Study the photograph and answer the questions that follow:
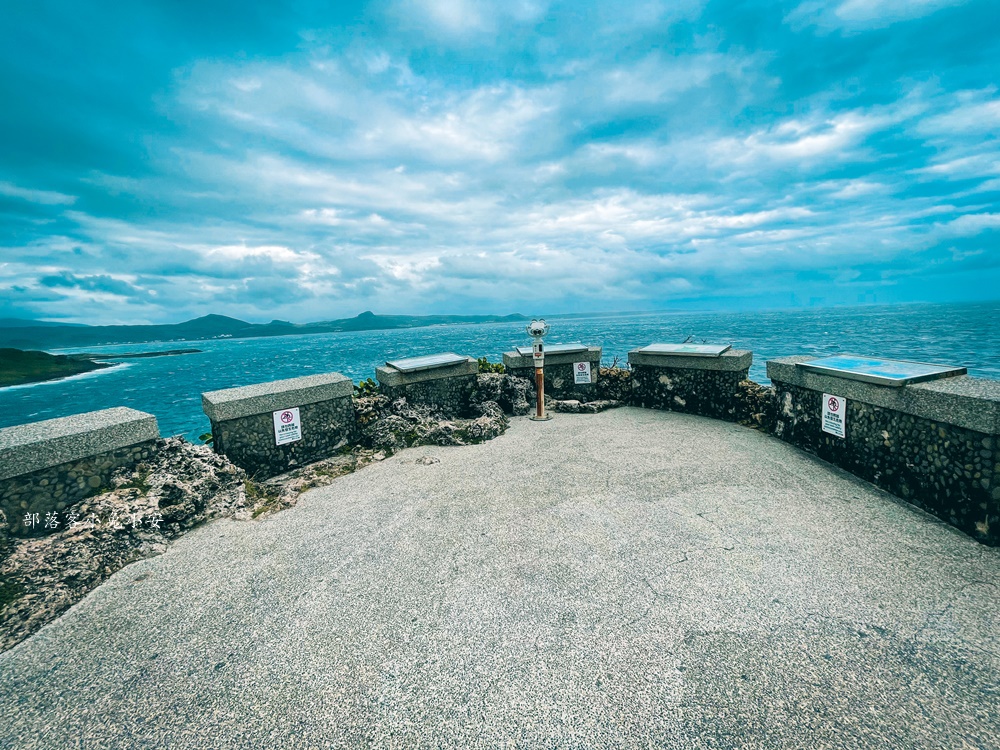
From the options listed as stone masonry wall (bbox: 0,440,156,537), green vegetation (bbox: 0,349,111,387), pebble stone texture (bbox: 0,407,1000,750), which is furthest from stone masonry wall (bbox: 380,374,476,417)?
green vegetation (bbox: 0,349,111,387)

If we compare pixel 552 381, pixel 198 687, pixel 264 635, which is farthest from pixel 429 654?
pixel 552 381

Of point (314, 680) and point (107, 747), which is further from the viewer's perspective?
point (314, 680)

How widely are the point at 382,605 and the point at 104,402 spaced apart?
4852 cm

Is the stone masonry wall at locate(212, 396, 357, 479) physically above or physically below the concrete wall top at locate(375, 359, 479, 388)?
below

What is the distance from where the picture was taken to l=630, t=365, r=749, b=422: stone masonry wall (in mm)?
8336

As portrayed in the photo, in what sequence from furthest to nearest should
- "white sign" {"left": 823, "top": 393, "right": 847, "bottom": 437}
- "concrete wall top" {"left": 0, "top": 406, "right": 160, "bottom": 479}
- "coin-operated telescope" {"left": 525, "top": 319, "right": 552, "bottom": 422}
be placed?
"coin-operated telescope" {"left": 525, "top": 319, "right": 552, "bottom": 422} → "white sign" {"left": 823, "top": 393, "right": 847, "bottom": 437} → "concrete wall top" {"left": 0, "top": 406, "right": 160, "bottom": 479}

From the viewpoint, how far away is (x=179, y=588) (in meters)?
3.80

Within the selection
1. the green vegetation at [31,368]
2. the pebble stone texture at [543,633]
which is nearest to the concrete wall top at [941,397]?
the pebble stone texture at [543,633]

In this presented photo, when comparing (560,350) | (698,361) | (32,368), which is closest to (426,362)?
(560,350)

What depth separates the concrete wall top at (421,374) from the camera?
8320 millimetres

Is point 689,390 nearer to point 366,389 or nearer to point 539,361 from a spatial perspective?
point 539,361

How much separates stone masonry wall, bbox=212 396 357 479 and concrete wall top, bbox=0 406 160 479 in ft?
3.28

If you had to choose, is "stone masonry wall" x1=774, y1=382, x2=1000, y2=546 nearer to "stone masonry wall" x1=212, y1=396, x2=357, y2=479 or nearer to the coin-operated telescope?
the coin-operated telescope

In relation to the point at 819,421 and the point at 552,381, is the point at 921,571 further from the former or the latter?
the point at 552,381
